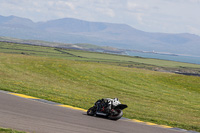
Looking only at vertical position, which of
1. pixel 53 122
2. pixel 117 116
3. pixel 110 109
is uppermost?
pixel 110 109

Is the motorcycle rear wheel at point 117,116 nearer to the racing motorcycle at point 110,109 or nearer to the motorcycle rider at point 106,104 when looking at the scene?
the racing motorcycle at point 110,109

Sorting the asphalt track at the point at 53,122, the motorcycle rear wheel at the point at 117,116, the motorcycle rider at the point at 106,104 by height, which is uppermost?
the motorcycle rider at the point at 106,104

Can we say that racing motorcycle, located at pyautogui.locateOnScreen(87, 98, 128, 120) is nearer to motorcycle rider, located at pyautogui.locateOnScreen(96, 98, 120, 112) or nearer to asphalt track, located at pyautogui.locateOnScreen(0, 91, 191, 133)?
motorcycle rider, located at pyautogui.locateOnScreen(96, 98, 120, 112)

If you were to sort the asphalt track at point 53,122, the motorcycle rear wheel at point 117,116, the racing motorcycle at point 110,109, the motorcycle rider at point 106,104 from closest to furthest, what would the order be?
the asphalt track at point 53,122 < the motorcycle rear wheel at point 117,116 < the racing motorcycle at point 110,109 < the motorcycle rider at point 106,104

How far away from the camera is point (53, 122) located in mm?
13234

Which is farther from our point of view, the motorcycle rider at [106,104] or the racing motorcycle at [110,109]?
the motorcycle rider at [106,104]

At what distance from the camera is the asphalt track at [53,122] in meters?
12.1

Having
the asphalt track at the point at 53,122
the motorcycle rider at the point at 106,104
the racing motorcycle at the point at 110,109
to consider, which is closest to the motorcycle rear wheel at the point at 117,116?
the racing motorcycle at the point at 110,109

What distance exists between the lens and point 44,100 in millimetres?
19656

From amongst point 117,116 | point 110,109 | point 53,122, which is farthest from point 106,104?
point 53,122

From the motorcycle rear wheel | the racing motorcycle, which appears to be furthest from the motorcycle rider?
the motorcycle rear wheel

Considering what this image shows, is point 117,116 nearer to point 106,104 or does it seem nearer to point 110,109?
point 110,109

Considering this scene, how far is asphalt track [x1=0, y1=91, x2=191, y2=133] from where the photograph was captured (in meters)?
12.1

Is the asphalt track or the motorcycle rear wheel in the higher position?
the motorcycle rear wheel
